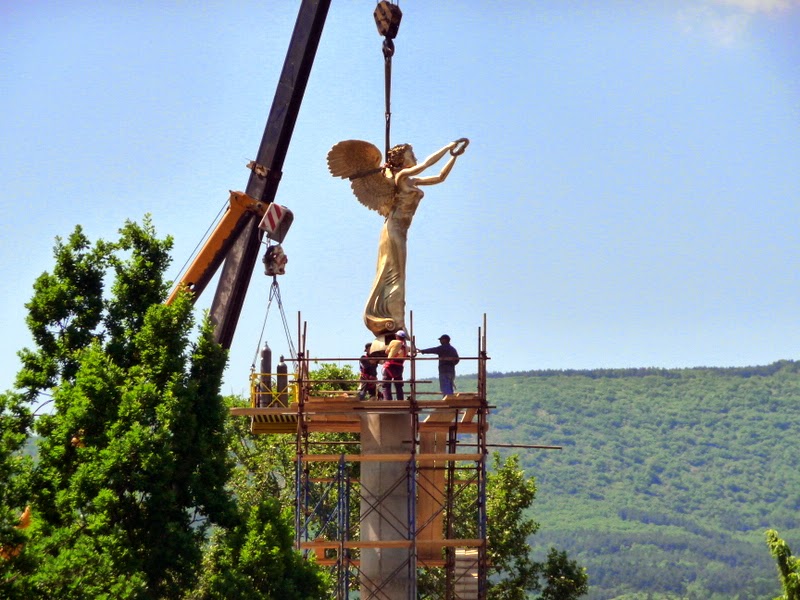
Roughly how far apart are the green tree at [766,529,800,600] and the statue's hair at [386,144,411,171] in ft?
35.1

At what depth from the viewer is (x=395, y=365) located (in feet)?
86.6

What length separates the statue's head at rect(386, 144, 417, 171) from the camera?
89.9 feet

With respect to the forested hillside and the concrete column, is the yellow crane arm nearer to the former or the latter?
the concrete column

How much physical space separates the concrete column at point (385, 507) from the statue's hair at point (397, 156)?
4.59m

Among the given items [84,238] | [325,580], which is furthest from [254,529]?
[84,238]

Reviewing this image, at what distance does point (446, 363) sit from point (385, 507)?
108 inches

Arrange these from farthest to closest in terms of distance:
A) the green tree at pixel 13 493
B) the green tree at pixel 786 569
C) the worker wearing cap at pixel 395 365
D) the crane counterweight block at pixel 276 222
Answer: the crane counterweight block at pixel 276 222 < the green tree at pixel 786 569 < the worker wearing cap at pixel 395 365 < the green tree at pixel 13 493

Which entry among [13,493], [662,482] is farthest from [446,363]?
[662,482]

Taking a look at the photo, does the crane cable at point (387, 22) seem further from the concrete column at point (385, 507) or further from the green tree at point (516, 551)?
the green tree at point (516, 551)

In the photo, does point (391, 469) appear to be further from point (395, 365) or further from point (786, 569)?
point (786, 569)

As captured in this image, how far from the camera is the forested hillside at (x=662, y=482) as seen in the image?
15350 centimetres

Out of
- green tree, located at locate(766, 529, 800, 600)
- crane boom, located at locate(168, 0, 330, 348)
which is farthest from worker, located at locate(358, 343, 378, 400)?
green tree, located at locate(766, 529, 800, 600)

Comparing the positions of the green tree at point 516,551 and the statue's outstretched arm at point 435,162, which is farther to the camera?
the green tree at point 516,551

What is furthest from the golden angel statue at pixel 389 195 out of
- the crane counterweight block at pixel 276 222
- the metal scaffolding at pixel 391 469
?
the crane counterweight block at pixel 276 222
